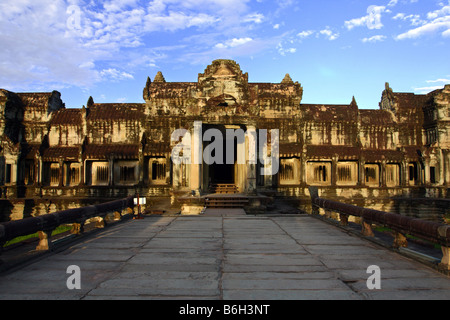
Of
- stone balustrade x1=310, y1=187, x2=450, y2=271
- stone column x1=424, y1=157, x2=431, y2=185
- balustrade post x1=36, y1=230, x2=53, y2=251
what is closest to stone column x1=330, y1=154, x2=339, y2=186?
stone column x1=424, y1=157, x2=431, y2=185

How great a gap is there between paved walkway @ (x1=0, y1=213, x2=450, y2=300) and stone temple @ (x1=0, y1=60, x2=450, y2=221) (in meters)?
15.6

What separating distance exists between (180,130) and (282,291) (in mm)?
20477

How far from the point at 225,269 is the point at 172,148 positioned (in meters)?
18.7

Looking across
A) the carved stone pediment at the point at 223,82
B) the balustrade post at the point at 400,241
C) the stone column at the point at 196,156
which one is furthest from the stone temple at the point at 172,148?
the balustrade post at the point at 400,241

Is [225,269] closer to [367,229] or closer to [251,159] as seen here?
[367,229]

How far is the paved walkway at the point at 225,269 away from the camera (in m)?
3.99

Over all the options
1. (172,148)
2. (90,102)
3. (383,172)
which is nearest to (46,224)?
(172,148)

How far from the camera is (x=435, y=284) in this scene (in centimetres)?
430

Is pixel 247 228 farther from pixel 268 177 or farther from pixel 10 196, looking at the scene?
pixel 10 196

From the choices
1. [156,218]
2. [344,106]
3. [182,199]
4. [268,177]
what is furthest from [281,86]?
[156,218]

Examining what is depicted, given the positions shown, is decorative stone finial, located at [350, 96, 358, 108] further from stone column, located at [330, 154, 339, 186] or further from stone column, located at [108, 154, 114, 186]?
stone column, located at [108, 154, 114, 186]

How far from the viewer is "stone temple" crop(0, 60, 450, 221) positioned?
78.4ft

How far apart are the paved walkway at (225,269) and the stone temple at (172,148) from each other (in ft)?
51.1

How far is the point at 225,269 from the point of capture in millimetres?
4984
